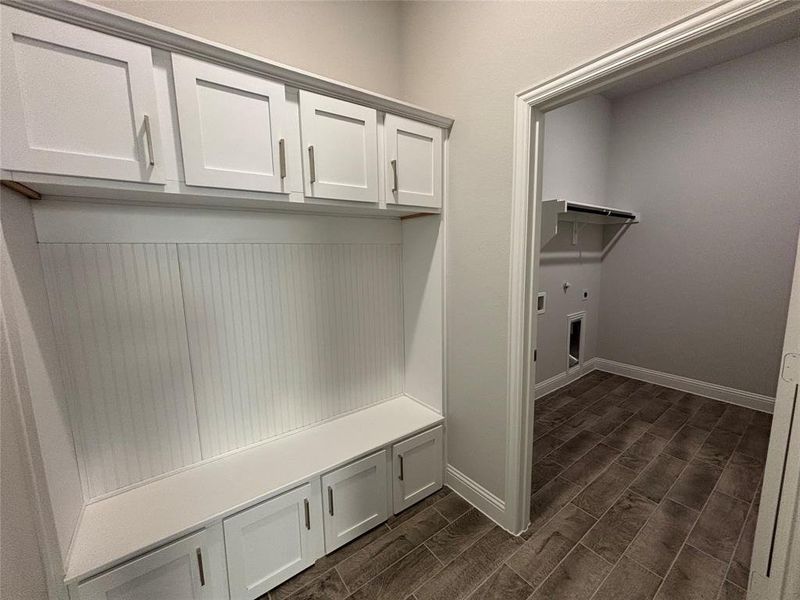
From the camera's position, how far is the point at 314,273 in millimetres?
1862

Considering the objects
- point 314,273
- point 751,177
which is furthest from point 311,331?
point 751,177

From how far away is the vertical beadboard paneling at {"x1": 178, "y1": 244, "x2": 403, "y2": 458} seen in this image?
5.18ft

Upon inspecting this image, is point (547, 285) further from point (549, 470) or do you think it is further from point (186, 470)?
point (186, 470)

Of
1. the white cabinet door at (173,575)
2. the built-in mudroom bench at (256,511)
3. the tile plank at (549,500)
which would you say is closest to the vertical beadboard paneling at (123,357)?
the built-in mudroom bench at (256,511)

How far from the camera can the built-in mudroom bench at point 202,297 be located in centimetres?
100

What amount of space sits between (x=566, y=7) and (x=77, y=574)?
8.82 ft

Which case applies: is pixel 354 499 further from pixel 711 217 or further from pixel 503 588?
pixel 711 217

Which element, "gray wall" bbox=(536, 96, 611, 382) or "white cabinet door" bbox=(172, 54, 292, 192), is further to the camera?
"gray wall" bbox=(536, 96, 611, 382)

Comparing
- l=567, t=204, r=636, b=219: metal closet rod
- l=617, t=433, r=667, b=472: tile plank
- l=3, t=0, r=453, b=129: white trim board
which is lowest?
l=617, t=433, r=667, b=472: tile plank

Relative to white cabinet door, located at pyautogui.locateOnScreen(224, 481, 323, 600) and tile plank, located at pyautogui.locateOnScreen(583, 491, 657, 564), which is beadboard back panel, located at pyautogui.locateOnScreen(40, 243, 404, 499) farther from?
tile plank, located at pyautogui.locateOnScreen(583, 491, 657, 564)

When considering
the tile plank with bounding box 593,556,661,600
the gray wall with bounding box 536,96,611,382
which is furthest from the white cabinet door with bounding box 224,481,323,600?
the gray wall with bounding box 536,96,611,382

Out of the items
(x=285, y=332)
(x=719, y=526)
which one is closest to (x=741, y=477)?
(x=719, y=526)

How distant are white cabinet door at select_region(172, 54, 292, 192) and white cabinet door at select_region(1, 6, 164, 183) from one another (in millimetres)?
93

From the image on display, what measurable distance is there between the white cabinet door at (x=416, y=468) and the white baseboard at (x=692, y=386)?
167 centimetres
